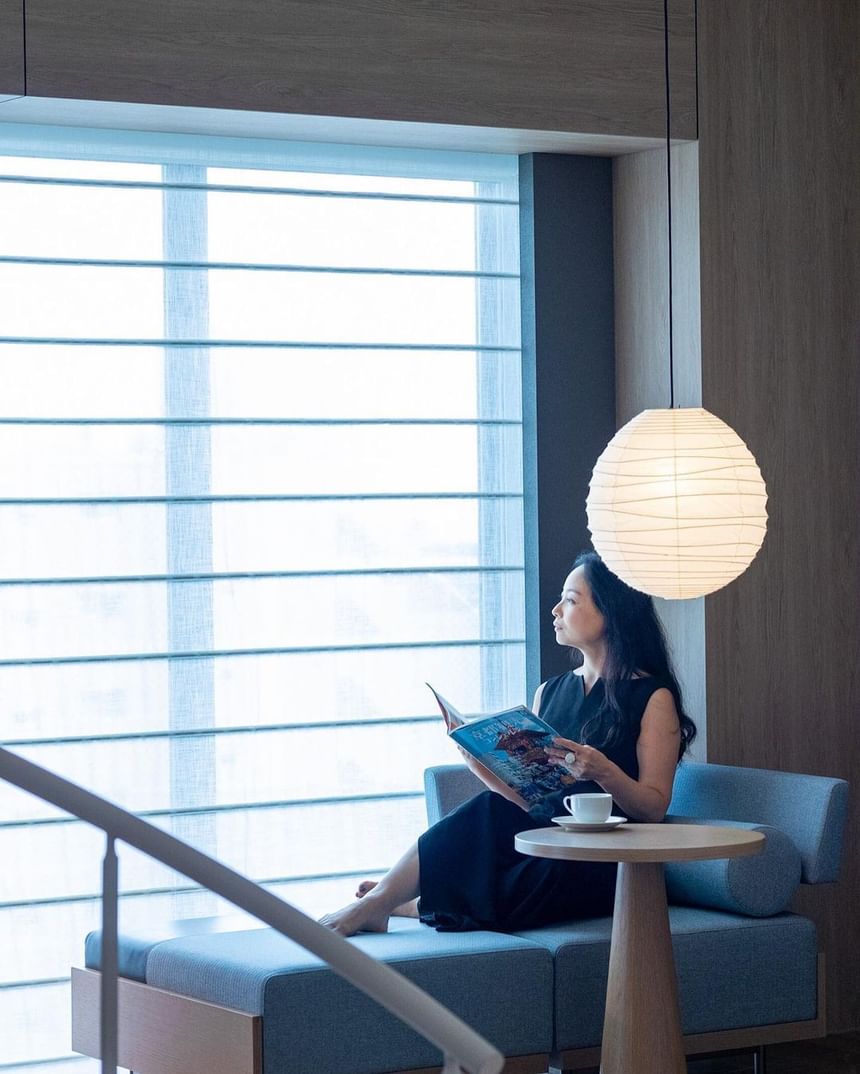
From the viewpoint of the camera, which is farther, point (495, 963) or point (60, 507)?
point (60, 507)

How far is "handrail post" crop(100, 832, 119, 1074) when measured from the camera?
145 cm

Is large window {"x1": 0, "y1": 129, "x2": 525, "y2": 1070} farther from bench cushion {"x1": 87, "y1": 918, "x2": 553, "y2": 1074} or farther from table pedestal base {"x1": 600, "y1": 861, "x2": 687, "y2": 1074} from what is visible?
table pedestal base {"x1": 600, "y1": 861, "x2": 687, "y2": 1074}

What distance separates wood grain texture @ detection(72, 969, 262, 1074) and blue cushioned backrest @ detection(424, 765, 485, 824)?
3.07 ft

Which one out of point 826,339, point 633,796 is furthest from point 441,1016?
point 826,339

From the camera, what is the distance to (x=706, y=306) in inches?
177

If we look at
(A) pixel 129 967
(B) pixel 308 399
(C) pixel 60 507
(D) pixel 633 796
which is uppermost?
(B) pixel 308 399

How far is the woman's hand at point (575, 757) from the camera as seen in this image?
3729 millimetres

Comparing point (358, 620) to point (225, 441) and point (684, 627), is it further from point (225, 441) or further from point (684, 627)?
point (684, 627)

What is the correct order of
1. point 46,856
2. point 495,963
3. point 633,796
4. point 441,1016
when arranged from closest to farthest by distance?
point 441,1016 < point 495,963 < point 633,796 < point 46,856

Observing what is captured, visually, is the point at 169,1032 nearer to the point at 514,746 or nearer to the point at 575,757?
the point at 514,746

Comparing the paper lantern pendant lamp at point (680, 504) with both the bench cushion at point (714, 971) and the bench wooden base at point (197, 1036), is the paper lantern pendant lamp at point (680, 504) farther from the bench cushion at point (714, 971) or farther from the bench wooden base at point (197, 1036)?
the bench wooden base at point (197, 1036)

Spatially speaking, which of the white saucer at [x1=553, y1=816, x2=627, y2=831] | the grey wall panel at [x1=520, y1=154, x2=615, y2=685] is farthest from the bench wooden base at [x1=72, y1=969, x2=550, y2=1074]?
the grey wall panel at [x1=520, y1=154, x2=615, y2=685]

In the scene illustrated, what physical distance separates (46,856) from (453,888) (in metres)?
1.04

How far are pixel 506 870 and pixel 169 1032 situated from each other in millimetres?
874
